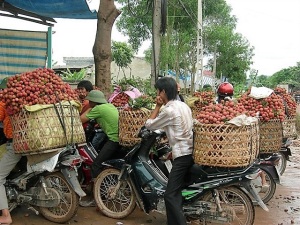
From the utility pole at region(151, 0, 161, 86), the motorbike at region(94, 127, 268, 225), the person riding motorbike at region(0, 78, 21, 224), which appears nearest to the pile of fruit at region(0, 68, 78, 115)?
the person riding motorbike at region(0, 78, 21, 224)

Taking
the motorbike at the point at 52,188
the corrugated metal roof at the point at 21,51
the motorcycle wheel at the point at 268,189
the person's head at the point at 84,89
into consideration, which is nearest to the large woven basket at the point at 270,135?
the motorcycle wheel at the point at 268,189

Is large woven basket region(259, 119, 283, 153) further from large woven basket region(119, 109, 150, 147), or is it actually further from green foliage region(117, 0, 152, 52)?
green foliage region(117, 0, 152, 52)

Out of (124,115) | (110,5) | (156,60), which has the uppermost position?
(110,5)

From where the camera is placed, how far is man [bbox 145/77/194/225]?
429 centimetres

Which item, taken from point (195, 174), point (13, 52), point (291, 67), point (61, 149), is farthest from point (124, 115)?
point (291, 67)

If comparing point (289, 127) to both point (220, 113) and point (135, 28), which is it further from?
point (135, 28)

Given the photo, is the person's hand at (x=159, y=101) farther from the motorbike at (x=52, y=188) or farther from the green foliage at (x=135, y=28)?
the green foliage at (x=135, y=28)

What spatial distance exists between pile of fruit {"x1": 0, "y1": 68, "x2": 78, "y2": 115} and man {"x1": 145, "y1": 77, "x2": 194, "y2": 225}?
1.11m

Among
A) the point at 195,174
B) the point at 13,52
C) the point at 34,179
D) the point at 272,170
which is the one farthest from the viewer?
the point at 13,52

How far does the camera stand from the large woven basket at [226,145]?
397 cm

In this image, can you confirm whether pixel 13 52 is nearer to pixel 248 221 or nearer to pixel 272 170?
pixel 272 170

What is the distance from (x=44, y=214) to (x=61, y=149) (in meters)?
0.97

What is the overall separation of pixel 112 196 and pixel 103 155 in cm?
62

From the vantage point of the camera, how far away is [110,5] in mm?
7352
